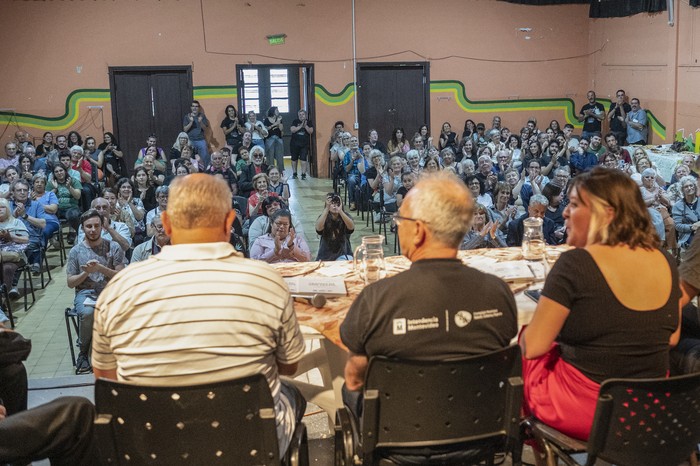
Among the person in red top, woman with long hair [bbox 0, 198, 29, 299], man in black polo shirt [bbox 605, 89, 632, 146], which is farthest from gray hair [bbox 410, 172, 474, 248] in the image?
man in black polo shirt [bbox 605, 89, 632, 146]

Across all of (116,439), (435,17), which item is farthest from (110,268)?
(435,17)

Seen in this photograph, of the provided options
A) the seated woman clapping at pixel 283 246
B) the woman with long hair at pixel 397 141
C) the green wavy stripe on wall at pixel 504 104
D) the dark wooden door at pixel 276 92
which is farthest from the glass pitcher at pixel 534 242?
the dark wooden door at pixel 276 92

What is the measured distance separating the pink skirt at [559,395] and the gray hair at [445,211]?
0.50 metres

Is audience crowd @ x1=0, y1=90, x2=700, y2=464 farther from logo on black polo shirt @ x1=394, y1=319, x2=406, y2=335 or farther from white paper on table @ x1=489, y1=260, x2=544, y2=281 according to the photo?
white paper on table @ x1=489, y1=260, x2=544, y2=281

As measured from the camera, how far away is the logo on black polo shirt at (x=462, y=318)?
196cm

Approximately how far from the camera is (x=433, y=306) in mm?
1946

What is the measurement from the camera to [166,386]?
1.80 metres

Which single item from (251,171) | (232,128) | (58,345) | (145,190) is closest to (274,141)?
(232,128)

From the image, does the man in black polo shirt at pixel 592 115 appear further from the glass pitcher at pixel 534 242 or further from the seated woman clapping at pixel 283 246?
the glass pitcher at pixel 534 242

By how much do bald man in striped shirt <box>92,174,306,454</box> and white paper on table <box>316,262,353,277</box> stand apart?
104cm

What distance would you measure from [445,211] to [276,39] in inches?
462

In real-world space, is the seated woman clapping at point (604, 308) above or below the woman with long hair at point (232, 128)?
below

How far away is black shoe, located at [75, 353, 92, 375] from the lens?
15.5ft

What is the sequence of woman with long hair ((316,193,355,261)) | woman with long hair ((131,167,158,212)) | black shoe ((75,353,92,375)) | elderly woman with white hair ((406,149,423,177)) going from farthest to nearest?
elderly woman with white hair ((406,149,423,177))
woman with long hair ((131,167,158,212))
woman with long hair ((316,193,355,261))
black shoe ((75,353,92,375))
